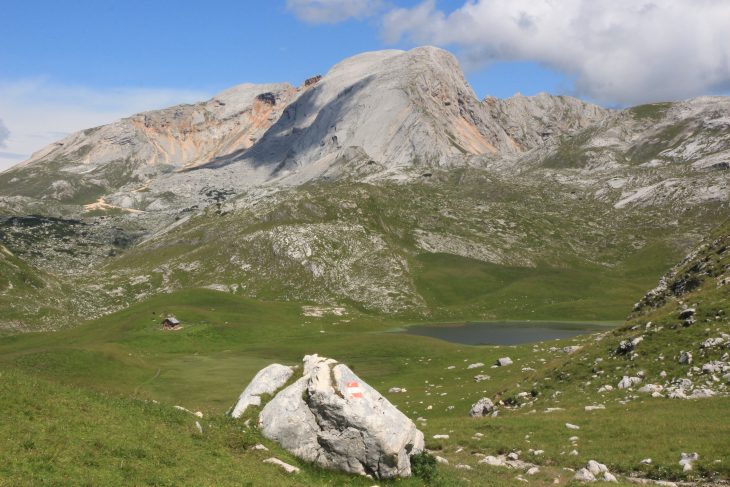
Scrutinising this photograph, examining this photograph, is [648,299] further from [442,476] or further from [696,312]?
[442,476]

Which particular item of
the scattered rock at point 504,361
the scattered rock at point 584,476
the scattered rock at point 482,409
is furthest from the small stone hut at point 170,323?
the scattered rock at point 584,476

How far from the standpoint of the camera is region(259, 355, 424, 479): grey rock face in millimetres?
27594

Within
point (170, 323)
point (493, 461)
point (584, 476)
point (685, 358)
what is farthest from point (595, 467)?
point (170, 323)

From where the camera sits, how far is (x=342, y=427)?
28.1 metres

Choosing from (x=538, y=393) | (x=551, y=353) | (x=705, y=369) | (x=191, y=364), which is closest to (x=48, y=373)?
(x=191, y=364)

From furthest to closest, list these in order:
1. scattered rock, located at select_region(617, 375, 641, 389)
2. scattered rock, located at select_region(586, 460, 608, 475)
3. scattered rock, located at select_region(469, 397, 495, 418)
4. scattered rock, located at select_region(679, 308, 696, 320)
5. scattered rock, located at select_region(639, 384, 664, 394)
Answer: scattered rock, located at select_region(469, 397, 495, 418)
scattered rock, located at select_region(679, 308, 696, 320)
scattered rock, located at select_region(617, 375, 641, 389)
scattered rock, located at select_region(639, 384, 664, 394)
scattered rock, located at select_region(586, 460, 608, 475)

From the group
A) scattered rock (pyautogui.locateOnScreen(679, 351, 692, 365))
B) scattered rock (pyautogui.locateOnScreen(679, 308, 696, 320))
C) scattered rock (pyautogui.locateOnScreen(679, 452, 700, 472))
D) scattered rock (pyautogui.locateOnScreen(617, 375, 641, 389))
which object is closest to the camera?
scattered rock (pyautogui.locateOnScreen(679, 452, 700, 472))

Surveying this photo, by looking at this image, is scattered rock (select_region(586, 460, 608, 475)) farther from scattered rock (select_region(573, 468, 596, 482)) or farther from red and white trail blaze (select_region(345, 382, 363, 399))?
red and white trail blaze (select_region(345, 382, 363, 399))

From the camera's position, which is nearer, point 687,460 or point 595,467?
point 687,460

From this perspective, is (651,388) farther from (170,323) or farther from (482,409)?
(170,323)

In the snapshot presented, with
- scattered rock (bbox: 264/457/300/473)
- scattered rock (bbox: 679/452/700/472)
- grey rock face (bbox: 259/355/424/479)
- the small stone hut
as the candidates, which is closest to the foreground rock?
grey rock face (bbox: 259/355/424/479)

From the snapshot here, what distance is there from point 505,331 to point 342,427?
12722 cm

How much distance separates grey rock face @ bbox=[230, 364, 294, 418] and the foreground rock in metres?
2.41

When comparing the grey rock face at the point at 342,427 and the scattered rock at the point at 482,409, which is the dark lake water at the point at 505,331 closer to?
the scattered rock at the point at 482,409
